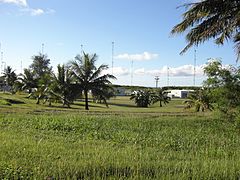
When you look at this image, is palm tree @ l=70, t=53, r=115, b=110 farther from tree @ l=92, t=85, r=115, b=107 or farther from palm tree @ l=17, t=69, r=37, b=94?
palm tree @ l=17, t=69, r=37, b=94

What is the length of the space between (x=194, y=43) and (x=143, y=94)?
41156 mm

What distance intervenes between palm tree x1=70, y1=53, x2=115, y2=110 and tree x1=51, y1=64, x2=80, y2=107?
32.8 inches

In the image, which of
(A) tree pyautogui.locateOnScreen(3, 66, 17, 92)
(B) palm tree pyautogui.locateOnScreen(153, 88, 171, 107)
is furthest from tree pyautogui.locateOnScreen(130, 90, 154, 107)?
(A) tree pyautogui.locateOnScreen(3, 66, 17, 92)

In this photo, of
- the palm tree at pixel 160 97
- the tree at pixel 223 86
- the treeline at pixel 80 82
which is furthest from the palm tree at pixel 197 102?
the palm tree at pixel 160 97

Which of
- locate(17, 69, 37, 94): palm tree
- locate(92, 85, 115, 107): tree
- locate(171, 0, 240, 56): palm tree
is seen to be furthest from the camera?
locate(17, 69, 37, 94): palm tree

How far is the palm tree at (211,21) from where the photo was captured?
16281 mm

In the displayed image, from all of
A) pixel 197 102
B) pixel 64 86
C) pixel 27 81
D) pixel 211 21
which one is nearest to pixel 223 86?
pixel 211 21

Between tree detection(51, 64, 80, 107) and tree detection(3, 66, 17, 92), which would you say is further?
tree detection(3, 66, 17, 92)

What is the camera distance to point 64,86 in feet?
131

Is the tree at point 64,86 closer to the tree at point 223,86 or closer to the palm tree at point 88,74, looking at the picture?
the palm tree at point 88,74

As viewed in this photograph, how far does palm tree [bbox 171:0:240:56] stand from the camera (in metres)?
16.3

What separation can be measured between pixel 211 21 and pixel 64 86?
24930 mm

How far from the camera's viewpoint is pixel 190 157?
916 centimetres

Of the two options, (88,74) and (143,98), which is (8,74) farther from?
(88,74)
